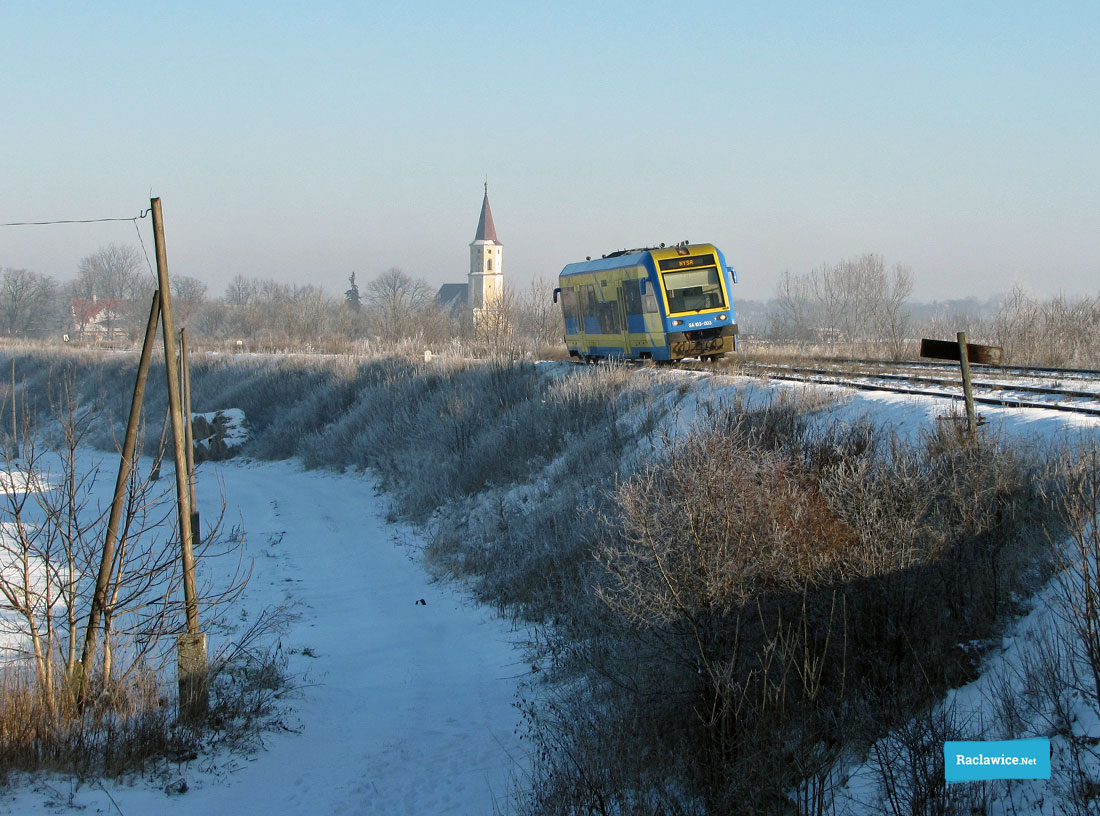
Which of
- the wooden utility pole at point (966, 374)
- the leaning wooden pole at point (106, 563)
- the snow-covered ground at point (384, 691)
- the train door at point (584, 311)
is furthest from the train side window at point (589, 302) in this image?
the leaning wooden pole at point (106, 563)

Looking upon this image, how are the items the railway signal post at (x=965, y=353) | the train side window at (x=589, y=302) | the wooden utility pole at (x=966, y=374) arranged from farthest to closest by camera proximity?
the train side window at (x=589, y=302) < the wooden utility pole at (x=966, y=374) < the railway signal post at (x=965, y=353)

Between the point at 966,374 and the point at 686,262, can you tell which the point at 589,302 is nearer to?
the point at 686,262

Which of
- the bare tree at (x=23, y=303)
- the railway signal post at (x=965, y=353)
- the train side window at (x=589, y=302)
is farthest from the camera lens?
the bare tree at (x=23, y=303)

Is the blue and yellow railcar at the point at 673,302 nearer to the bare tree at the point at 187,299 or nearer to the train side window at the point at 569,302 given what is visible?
the train side window at the point at 569,302

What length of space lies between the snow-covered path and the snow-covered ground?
0.06 ft

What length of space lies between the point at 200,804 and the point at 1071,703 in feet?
20.0

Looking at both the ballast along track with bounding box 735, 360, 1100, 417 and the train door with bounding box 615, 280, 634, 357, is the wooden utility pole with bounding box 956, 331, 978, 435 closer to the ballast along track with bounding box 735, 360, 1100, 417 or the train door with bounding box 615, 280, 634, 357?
the ballast along track with bounding box 735, 360, 1100, 417

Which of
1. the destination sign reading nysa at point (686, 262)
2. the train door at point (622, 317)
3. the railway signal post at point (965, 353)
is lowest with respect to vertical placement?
the railway signal post at point (965, 353)

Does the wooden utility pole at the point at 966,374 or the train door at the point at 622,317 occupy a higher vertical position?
the train door at the point at 622,317

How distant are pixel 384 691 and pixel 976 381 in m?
10.1

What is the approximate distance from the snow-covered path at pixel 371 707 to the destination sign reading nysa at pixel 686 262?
337 inches

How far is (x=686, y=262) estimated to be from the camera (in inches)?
790

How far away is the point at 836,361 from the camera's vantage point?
21234 mm

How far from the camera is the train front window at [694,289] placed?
1983 cm
